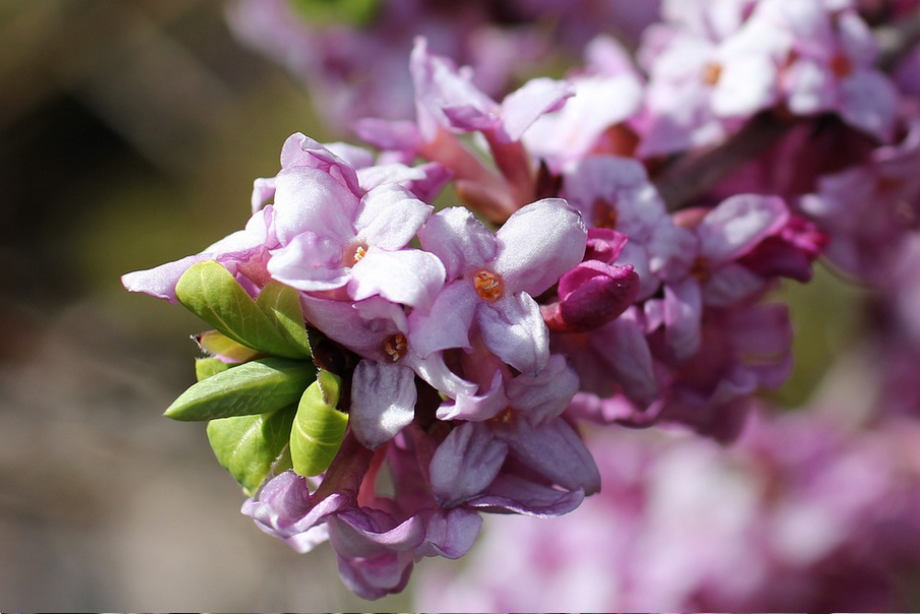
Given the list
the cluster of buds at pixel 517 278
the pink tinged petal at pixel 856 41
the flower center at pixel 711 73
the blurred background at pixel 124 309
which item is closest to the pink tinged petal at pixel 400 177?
the cluster of buds at pixel 517 278

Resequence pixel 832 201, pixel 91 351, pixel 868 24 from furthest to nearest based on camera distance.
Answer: pixel 91 351 < pixel 868 24 < pixel 832 201

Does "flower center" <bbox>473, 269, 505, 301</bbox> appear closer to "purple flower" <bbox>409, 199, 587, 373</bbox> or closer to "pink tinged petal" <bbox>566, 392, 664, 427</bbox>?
"purple flower" <bbox>409, 199, 587, 373</bbox>

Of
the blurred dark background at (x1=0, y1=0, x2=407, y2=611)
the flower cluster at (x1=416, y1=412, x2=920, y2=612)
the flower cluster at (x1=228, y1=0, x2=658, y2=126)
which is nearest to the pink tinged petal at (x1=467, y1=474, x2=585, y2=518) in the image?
the flower cluster at (x1=416, y1=412, x2=920, y2=612)

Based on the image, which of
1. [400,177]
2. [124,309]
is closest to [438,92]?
[400,177]

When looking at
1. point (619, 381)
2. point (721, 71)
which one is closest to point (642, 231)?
point (619, 381)

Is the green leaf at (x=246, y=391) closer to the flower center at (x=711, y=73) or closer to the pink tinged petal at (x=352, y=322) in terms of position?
the pink tinged petal at (x=352, y=322)

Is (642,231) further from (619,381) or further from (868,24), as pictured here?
(868,24)
